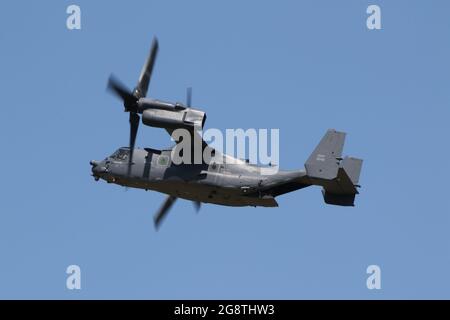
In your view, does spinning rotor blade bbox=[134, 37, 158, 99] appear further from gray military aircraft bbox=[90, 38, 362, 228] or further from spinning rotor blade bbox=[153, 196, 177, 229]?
spinning rotor blade bbox=[153, 196, 177, 229]

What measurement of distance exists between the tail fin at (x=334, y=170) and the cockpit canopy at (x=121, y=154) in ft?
28.8

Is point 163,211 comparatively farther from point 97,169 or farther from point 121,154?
point 121,154

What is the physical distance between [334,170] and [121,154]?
10248 mm

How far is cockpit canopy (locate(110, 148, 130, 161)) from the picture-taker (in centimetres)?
4884

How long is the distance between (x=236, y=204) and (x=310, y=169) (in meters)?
4.16

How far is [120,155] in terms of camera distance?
48969 millimetres
